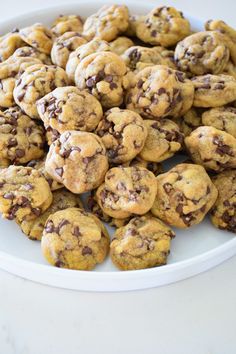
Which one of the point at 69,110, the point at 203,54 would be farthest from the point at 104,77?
the point at 203,54

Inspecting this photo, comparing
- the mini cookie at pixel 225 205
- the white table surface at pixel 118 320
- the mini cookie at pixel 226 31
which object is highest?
the mini cookie at pixel 226 31

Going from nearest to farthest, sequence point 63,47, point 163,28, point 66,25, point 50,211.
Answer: point 50,211, point 63,47, point 163,28, point 66,25

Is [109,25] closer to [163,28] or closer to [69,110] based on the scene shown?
[163,28]

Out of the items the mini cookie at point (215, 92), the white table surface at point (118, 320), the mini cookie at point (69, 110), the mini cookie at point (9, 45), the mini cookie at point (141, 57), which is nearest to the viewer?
the white table surface at point (118, 320)

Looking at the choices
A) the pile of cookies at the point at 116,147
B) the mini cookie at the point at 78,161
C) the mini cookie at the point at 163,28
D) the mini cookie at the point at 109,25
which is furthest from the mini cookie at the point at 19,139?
the mini cookie at the point at 163,28

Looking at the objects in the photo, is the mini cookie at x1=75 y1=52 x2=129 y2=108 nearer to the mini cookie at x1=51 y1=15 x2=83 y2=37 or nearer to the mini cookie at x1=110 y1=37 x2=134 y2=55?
the mini cookie at x1=110 y1=37 x2=134 y2=55

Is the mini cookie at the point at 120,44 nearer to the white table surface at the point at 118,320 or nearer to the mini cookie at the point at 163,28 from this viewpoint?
the mini cookie at the point at 163,28
